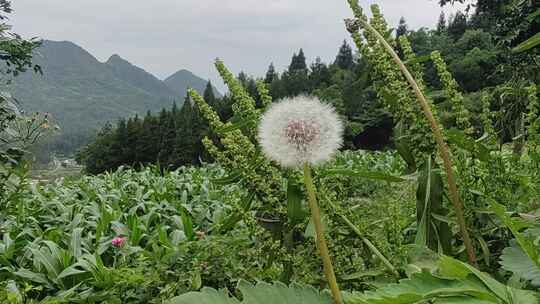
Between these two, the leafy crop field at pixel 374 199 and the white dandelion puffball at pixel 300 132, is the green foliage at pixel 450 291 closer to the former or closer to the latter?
the leafy crop field at pixel 374 199

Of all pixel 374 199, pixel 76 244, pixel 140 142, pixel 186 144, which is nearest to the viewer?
pixel 374 199

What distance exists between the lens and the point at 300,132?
0.97 metres

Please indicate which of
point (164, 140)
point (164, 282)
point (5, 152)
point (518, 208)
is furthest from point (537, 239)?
point (164, 140)

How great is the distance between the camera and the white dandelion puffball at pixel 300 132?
3.16ft

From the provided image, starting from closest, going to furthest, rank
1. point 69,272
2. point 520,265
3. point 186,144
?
point 520,265, point 69,272, point 186,144

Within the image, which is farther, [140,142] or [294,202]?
[140,142]

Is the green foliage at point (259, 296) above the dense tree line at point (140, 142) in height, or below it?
above

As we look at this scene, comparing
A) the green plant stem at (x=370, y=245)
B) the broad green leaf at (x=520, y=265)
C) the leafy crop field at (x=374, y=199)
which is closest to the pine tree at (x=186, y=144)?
the leafy crop field at (x=374, y=199)

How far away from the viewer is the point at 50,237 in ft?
16.2

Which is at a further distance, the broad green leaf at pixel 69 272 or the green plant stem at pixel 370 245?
the broad green leaf at pixel 69 272

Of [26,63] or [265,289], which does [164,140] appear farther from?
[265,289]

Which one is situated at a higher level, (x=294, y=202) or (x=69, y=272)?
(x=294, y=202)

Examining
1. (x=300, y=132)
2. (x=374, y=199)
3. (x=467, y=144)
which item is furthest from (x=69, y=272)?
(x=300, y=132)

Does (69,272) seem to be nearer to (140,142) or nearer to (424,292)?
(424,292)
